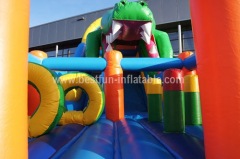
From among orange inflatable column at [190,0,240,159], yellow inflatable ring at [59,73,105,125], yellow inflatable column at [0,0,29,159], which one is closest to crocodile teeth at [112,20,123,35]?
yellow inflatable ring at [59,73,105,125]

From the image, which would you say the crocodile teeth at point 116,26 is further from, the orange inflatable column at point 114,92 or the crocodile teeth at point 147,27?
the orange inflatable column at point 114,92

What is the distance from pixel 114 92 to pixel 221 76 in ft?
6.38

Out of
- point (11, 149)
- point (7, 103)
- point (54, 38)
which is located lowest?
point (11, 149)

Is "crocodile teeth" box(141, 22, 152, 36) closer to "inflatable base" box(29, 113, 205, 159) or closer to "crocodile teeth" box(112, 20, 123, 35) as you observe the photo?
"crocodile teeth" box(112, 20, 123, 35)

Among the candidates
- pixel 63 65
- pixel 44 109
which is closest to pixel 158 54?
pixel 63 65

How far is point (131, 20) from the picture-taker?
3434 millimetres

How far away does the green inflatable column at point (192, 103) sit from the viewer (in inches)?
94.7

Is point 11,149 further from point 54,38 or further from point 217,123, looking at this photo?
point 54,38

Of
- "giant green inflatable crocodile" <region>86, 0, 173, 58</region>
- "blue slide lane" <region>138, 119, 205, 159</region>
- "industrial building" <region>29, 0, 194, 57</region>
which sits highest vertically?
"industrial building" <region>29, 0, 194, 57</region>

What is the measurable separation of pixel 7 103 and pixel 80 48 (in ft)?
14.4

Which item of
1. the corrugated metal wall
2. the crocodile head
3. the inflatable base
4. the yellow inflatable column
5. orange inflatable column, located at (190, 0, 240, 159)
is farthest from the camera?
the corrugated metal wall

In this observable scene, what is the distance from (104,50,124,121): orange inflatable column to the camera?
9.30 ft

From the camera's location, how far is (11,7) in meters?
0.80

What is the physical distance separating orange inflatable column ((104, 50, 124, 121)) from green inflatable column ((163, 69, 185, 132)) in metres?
0.94
